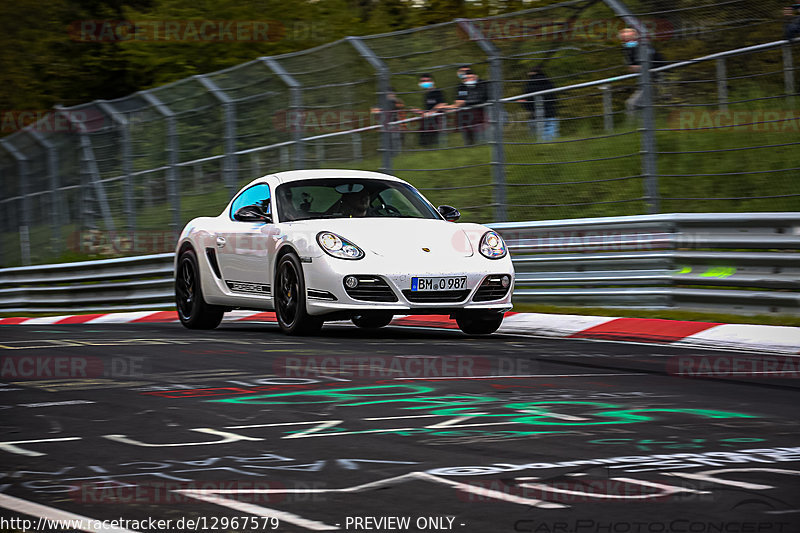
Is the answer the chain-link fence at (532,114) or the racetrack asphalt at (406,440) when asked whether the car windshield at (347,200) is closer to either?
the racetrack asphalt at (406,440)

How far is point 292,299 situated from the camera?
10.1m

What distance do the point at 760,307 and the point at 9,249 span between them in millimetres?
17588

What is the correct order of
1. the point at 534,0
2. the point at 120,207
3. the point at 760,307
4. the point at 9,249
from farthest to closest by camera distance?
the point at 534,0 → the point at 9,249 → the point at 120,207 → the point at 760,307

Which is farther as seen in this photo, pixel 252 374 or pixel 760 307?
pixel 760 307

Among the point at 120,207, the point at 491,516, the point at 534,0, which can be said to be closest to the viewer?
Result: the point at 491,516

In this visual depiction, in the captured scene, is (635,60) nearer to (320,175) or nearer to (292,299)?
(320,175)

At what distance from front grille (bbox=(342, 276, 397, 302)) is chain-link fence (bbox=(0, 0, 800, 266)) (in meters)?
3.09

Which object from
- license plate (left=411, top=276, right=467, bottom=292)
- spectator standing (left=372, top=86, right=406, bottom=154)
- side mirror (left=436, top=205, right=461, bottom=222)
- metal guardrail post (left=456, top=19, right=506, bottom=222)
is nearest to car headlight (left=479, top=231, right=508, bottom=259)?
license plate (left=411, top=276, right=467, bottom=292)

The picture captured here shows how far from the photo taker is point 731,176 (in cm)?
1212

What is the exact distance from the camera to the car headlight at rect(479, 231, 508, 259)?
395 inches

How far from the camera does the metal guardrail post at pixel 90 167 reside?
20219 mm

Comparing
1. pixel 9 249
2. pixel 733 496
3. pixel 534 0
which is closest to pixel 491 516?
pixel 733 496

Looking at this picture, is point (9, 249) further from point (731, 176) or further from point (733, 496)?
point (733, 496)

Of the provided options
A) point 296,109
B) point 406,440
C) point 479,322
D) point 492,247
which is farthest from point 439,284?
point 296,109
